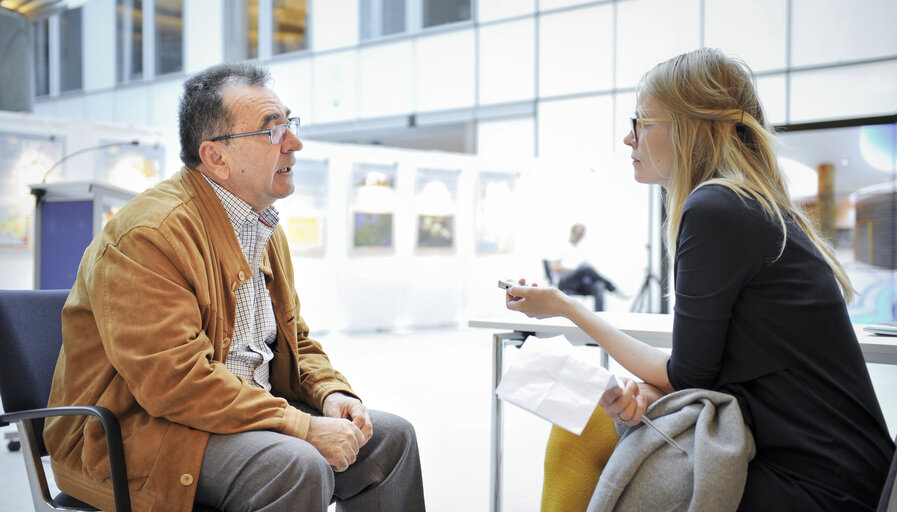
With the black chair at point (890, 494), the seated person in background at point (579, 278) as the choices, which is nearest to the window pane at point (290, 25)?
the seated person in background at point (579, 278)

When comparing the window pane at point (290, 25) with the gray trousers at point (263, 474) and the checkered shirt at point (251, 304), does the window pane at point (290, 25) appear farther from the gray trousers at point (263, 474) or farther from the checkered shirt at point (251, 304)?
the gray trousers at point (263, 474)

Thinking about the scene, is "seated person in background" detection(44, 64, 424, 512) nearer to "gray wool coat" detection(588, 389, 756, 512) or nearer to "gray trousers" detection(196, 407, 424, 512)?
"gray trousers" detection(196, 407, 424, 512)

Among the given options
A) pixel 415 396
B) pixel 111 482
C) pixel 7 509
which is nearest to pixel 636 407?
pixel 111 482

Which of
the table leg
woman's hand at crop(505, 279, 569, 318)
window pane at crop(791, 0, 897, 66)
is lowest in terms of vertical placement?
the table leg

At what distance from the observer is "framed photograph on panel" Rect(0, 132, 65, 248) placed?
6832 millimetres

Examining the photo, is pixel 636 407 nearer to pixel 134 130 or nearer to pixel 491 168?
pixel 134 130

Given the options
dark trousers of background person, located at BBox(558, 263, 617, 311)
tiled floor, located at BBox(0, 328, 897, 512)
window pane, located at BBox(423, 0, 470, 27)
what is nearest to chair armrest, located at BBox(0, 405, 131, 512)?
tiled floor, located at BBox(0, 328, 897, 512)

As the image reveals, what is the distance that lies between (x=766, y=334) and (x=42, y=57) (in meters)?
21.7

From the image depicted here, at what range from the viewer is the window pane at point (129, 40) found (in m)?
17.3

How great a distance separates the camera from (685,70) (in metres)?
1.65

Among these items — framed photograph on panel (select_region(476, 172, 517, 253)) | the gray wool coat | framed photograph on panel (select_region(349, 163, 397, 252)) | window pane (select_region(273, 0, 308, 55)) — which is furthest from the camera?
window pane (select_region(273, 0, 308, 55))

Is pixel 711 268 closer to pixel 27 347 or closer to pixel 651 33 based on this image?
pixel 27 347

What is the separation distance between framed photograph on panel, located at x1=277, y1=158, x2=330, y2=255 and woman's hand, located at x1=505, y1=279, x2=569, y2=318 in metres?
7.25

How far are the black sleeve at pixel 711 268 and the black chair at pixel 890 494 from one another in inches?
13.9
